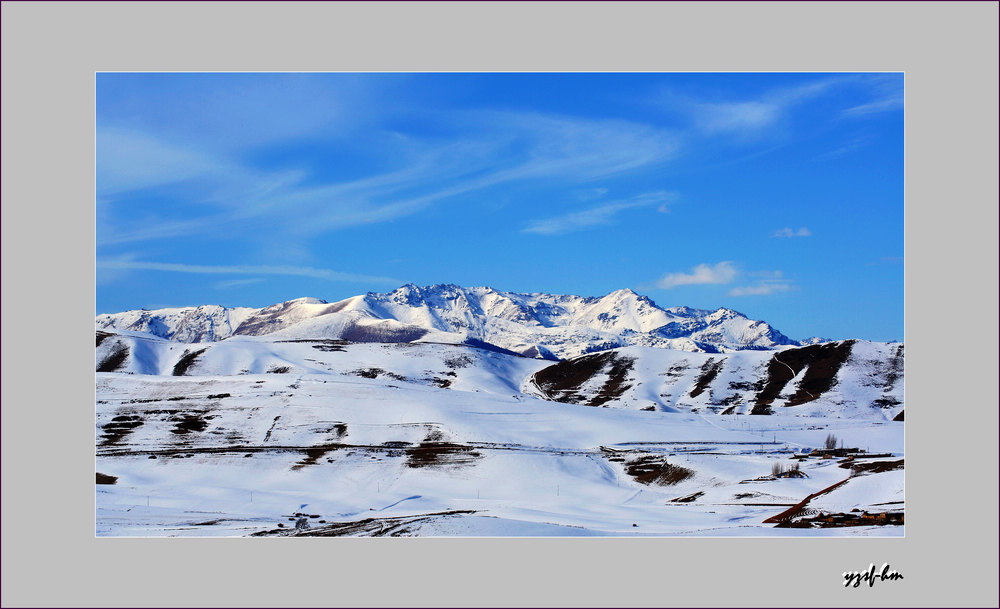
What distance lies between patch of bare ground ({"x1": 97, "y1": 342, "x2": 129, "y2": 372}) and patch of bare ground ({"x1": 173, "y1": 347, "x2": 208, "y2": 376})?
1170 centimetres

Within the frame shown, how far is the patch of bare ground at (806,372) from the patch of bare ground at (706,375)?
10.6 meters

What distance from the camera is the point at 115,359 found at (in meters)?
185

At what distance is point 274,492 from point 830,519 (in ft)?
143

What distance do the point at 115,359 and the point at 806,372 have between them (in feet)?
480

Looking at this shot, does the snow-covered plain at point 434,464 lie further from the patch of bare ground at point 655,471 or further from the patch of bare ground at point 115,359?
the patch of bare ground at point 115,359

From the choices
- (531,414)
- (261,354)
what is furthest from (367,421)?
(261,354)

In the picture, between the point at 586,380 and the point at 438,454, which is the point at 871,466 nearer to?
the point at 438,454

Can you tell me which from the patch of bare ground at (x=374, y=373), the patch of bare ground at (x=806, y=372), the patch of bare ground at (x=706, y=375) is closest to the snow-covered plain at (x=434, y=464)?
the patch of bare ground at (x=806, y=372)

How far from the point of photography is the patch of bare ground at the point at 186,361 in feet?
582

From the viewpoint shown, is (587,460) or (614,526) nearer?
(614,526)

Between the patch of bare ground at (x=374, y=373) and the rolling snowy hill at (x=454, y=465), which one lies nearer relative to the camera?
the rolling snowy hill at (x=454, y=465)

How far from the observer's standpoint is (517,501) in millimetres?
65438

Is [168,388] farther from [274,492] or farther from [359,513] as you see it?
[359,513]

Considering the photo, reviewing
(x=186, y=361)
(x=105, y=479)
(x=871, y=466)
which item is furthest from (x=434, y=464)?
(x=186, y=361)
